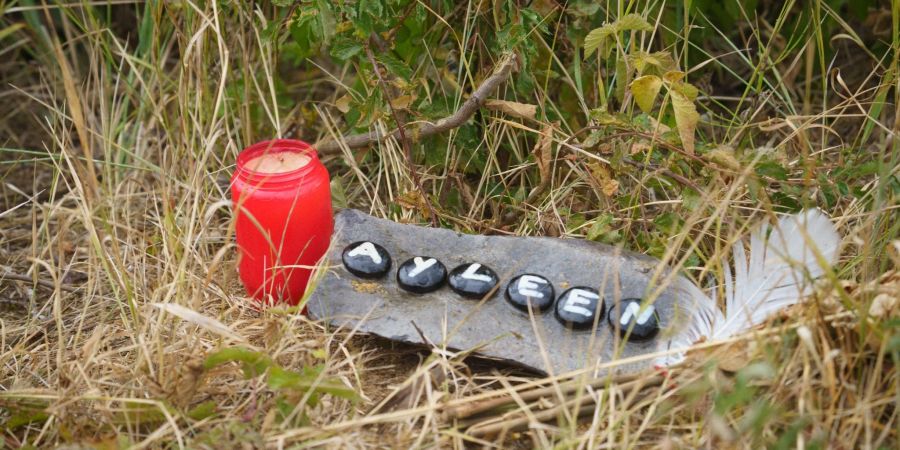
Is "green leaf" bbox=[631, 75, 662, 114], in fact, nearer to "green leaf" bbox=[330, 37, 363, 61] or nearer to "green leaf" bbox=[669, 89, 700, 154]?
"green leaf" bbox=[669, 89, 700, 154]

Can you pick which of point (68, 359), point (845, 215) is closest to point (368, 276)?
point (68, 359)

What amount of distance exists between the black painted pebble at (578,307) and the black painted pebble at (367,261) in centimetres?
44

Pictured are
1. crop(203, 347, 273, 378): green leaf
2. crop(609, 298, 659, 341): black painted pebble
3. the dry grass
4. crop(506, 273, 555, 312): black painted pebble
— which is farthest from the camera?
crop(506, 273, 555, 312): black painted pebble

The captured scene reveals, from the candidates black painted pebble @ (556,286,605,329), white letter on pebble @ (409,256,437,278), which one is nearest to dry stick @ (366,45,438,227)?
white letter on pebble @ (409,256,437,278)

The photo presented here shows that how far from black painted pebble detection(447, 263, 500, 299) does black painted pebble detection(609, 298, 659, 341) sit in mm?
292

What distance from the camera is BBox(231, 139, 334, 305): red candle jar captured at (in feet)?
7.25

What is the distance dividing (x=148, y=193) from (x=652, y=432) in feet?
5.14

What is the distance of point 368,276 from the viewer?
2.30m

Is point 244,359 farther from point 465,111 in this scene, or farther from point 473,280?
point 465,111

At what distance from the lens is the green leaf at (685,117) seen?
2176 mm

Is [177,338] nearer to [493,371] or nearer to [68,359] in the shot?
[68,359]

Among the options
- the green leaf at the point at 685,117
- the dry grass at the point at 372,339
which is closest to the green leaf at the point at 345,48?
the dry grass at the point at 372,339

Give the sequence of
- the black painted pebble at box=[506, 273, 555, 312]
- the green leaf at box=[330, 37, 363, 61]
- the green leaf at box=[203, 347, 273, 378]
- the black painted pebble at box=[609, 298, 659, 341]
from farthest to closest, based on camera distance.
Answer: the green leaf at box=[330, 37, 363, 61] < the black painted pebble at box=[506, 273, 555, 312] < the black painted pebble at box=[609, 298, 659, 341] < the green leaf at box=[203, 347, 273, 378]

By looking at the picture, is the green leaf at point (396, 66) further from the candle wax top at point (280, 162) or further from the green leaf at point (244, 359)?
the green leaf at point (244, 359)
